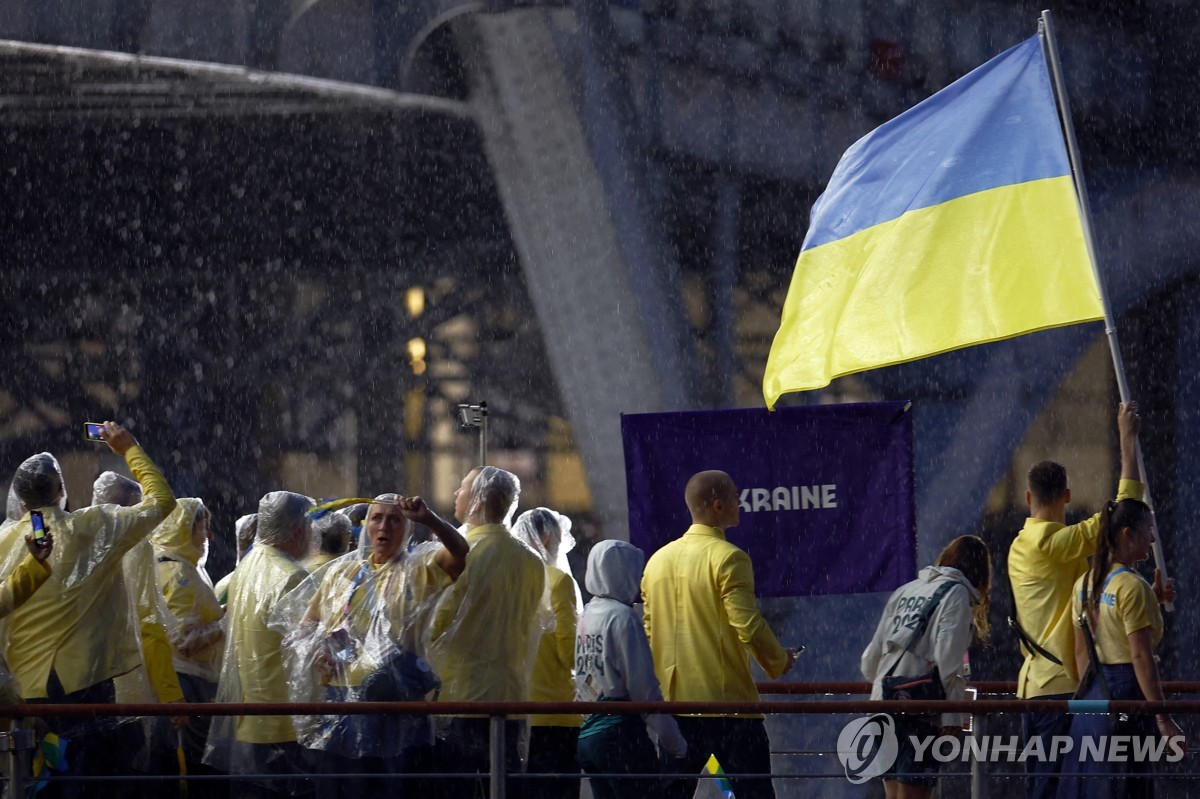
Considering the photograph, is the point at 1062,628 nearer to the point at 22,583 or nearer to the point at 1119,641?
the point at 1119,641

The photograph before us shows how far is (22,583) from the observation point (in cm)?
610

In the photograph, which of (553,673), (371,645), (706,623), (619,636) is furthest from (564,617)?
(371,645)

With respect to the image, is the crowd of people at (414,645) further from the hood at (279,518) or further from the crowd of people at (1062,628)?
the crowd of people at (1062,628)

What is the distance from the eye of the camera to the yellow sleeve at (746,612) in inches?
241

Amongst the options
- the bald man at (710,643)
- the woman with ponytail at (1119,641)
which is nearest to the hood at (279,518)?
the bald man at (710,643)

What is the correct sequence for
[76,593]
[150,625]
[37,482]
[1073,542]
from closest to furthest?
[37,482] < [76,593] < [1073,542] < [150,625]

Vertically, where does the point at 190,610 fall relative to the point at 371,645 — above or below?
above

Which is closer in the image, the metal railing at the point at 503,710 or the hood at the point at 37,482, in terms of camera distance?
the metal railing at the point at 503,710

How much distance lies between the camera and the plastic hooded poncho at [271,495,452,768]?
241 inches

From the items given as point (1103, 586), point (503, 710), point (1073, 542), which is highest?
point (1073, 542)

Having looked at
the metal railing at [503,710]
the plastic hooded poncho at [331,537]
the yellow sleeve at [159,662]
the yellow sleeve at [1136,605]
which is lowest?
the metal railing at [503,710]

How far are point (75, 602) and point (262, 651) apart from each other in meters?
0.73

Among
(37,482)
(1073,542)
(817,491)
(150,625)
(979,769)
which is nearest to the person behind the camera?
(979,769)

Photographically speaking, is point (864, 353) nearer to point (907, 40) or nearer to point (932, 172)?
point (932, 172)
